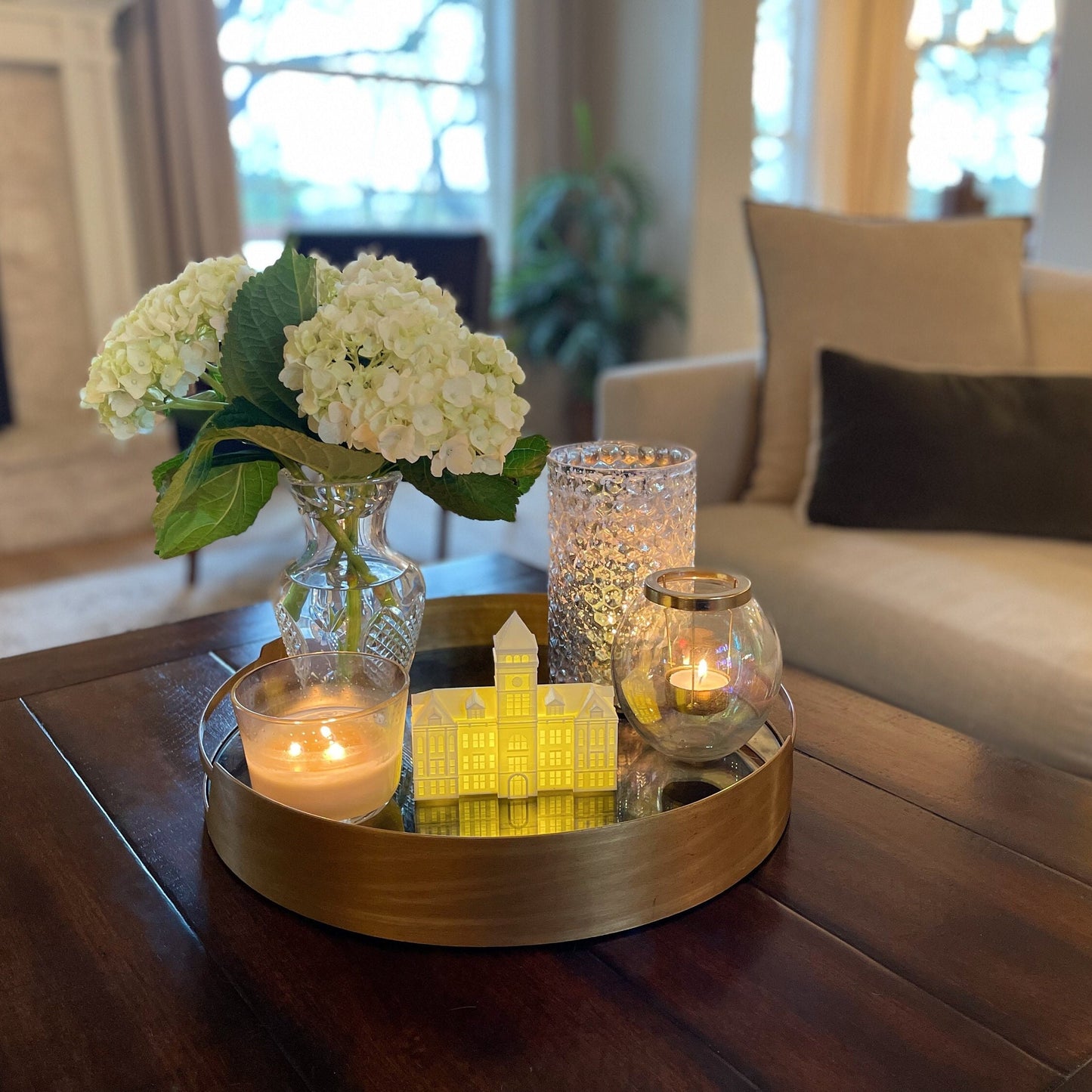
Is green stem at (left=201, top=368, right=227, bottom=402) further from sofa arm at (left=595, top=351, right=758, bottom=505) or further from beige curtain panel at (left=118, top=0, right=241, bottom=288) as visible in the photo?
beige curtain panel at (left=118, top=0, right=241, bottom=288)

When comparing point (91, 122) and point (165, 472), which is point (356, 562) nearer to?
point (165, 472)

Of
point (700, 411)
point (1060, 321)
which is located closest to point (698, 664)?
point (700, 411)

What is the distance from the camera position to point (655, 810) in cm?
80

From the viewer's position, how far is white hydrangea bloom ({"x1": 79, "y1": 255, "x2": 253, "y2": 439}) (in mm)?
802

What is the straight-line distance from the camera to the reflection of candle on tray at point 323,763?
74cm

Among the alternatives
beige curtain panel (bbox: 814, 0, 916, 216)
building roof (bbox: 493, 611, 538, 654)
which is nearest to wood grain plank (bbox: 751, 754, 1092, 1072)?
building roof (bbox: 493, 611, 538, 654)

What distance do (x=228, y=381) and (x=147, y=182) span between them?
2.97m

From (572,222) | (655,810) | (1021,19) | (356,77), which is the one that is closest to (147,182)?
(356,77)

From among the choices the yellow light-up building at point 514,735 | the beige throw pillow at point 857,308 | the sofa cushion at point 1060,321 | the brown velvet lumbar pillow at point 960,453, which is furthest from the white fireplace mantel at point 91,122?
the yellow light-up building at point 514,735

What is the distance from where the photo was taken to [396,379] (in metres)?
0.74

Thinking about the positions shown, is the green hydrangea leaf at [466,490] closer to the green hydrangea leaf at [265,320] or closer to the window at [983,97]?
the green hydrangea leaf at [265,320]

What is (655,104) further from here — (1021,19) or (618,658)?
(618,658)

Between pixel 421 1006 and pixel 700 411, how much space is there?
4.81ft

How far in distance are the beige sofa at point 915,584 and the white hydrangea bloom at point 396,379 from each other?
89 centimetres
